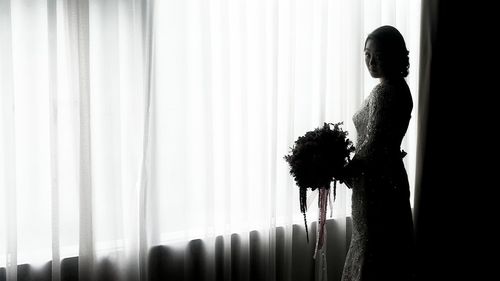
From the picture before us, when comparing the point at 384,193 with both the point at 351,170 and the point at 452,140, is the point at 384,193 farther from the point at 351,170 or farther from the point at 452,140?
the point at 452,140

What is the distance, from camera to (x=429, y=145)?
120 inches

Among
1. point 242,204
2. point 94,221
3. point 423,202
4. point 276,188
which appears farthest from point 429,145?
point 94,221

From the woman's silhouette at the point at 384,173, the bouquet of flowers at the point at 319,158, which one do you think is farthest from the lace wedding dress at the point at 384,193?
the bouquet of flowers at the point at 319,158

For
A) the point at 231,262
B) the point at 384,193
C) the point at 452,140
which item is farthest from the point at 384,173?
the point at 452,140

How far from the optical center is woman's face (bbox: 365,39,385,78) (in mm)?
2047

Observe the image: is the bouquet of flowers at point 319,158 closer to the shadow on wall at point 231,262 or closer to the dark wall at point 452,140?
the shadow on wall at point 231,262

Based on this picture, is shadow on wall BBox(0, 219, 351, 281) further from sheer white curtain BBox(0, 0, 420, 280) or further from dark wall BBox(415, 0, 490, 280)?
dark wall BBox(415, 0, 490, 280)

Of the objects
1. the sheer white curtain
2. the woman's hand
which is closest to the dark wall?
the sheer white curtain

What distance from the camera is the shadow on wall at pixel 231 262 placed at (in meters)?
2.23

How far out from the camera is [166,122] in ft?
7.83

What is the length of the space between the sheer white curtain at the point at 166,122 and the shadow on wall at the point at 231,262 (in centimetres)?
1

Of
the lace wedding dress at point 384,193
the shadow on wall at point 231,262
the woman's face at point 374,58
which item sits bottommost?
the shadow on wall at point 231,262

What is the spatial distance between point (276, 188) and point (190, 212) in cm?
50

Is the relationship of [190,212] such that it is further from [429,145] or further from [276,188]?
[429,145]
